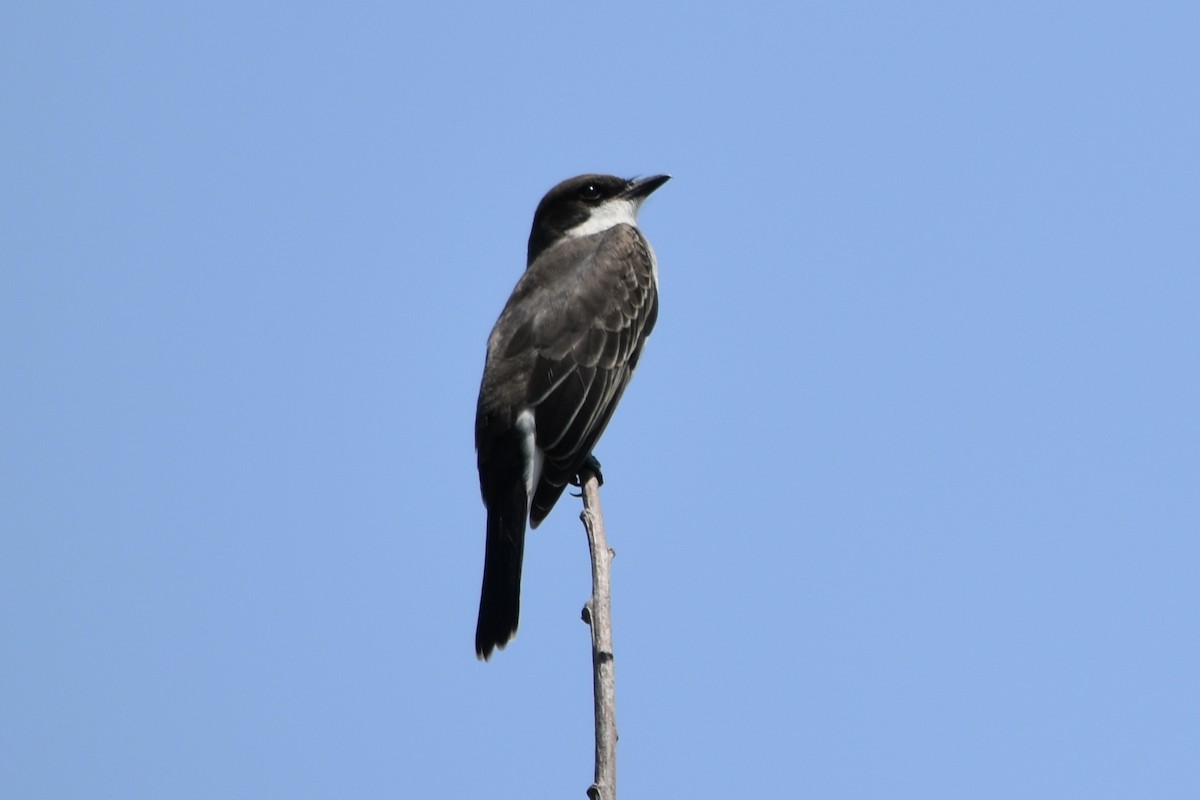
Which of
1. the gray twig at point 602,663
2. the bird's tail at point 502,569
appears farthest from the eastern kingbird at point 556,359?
the gray twig at point 602,663

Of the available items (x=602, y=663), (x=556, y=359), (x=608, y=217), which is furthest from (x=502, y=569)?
(x=608, y=217)

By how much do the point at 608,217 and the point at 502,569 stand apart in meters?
3.82

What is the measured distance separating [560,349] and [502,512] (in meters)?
1.35

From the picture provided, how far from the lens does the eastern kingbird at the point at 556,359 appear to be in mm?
8344

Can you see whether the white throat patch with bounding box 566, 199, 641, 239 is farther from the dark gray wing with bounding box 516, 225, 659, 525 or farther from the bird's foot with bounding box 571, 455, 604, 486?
the bird's foot with bounding box 571, 455, 604, 486

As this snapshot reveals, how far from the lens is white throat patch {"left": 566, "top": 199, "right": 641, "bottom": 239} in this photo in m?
11.0

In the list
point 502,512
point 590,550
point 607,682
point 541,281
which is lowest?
point 607,682

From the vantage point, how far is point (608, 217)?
36.4ft

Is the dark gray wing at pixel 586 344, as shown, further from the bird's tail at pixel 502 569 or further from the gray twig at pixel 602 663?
the gray twig at pixel 602 663

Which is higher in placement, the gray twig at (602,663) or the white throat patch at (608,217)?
the white throat patch at (608,217)

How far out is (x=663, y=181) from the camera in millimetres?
11070

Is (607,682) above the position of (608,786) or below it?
above

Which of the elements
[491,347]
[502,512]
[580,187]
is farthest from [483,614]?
[580,187]

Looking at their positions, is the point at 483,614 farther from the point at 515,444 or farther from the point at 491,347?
the point at 491,347
